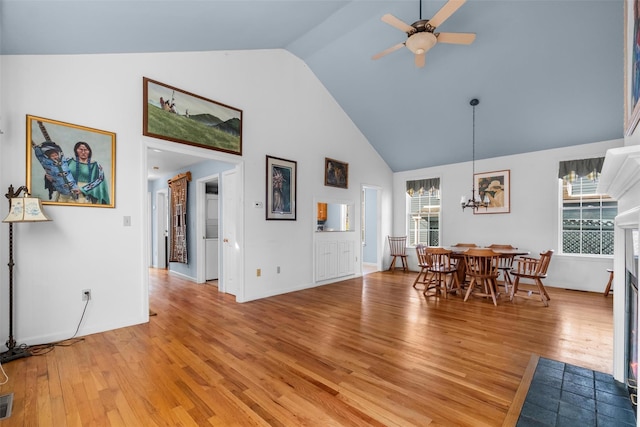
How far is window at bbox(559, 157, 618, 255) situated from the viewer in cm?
503

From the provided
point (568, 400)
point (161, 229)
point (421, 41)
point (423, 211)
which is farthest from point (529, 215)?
point (161, 229)

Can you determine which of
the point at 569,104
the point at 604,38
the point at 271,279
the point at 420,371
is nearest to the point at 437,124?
the point at 569,104

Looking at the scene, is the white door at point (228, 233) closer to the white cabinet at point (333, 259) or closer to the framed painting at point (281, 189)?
the framed painting at point (281, 189)

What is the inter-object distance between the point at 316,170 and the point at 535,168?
4.15m

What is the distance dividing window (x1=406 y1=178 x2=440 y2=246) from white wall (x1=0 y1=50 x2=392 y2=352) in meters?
3.44

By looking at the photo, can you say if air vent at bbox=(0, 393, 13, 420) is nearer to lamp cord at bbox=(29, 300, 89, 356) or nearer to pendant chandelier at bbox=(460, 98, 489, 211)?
lamp cord at bbox=(29, 300, 89, 356)

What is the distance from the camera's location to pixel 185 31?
3248mm

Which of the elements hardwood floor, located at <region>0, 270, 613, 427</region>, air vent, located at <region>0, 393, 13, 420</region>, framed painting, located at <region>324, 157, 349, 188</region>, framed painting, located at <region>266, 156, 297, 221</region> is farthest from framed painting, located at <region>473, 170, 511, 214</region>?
air vent, located at <region>0, 393, 13, 420</region>

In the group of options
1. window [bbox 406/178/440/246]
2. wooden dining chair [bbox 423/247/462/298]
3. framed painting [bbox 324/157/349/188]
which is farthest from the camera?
window [bbox 406/178/440/246]

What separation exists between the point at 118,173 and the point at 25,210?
3.01 ft

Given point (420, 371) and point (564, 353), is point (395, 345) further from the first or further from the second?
point (564, 353)

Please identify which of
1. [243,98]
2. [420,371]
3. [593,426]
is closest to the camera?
[593,426]

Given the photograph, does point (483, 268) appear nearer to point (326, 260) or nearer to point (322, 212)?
point (326, 260)

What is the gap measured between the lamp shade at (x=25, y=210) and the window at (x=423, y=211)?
6.75 m
